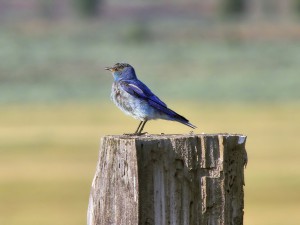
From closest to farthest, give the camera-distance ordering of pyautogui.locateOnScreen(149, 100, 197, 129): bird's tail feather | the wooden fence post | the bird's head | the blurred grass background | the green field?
the wooden fence post → pyautogui.locateOnScreen(149, 100, 197, 129): bird's tail feather → the bird's head → the green field → the blurred grass background

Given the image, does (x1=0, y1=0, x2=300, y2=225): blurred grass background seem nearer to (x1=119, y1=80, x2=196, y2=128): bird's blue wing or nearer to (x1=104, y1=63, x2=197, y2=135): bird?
(x1=104, y1=63, x2=197, y2=135): bird

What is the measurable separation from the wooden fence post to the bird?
2.98 feet

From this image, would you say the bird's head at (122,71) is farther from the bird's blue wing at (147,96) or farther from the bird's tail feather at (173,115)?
the bird's tail feather at (173,115)

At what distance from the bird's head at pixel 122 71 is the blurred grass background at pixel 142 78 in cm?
1061

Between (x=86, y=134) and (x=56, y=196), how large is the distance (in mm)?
16654

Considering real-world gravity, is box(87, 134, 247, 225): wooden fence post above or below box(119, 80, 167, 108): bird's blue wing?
below

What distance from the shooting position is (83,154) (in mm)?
30891

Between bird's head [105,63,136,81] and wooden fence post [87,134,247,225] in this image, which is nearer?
wooden fence post [87,134,247,225]

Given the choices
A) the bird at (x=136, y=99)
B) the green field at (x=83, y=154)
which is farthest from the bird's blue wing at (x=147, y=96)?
the green field at (x=83, y=154)

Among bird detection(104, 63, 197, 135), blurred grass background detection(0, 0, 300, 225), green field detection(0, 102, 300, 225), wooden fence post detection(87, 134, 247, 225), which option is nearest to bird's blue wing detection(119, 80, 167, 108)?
bird detection(104, 63, 197, 135)

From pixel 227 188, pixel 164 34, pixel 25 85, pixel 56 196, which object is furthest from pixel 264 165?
pixel 164 34

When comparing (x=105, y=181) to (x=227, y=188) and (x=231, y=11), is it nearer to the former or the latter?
(x=227, y=188)

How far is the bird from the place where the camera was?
5.83 metres

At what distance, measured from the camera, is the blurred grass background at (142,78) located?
2308 cm
